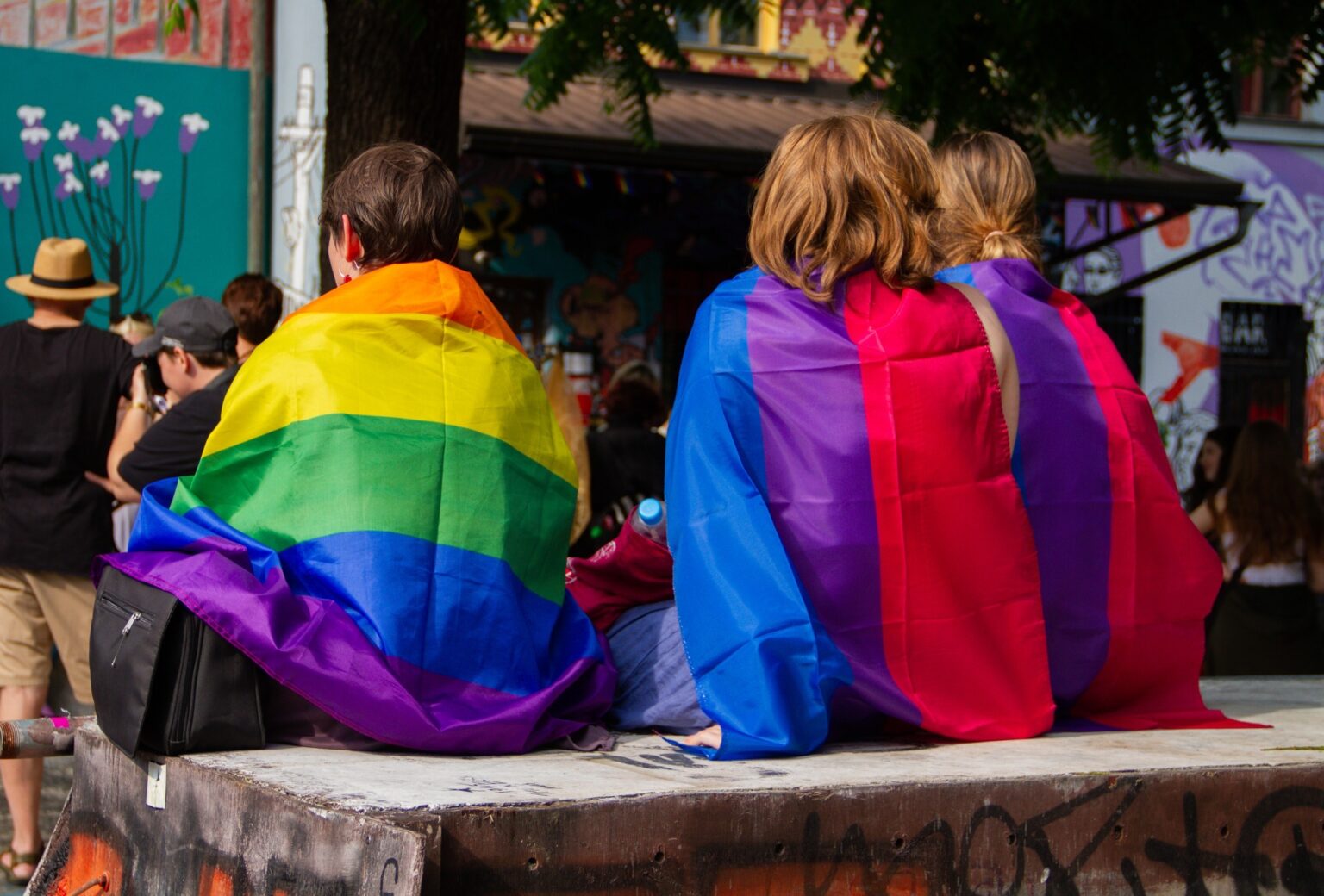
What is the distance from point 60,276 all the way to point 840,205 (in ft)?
12.7

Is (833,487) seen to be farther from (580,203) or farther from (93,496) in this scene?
(580,203)

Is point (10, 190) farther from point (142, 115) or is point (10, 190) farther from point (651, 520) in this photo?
point (651, 520)

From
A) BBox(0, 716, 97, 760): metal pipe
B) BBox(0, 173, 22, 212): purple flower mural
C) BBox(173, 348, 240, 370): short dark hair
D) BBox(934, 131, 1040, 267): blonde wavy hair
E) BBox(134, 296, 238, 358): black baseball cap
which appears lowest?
BBox(0, 716, 97, 760): metal pipe

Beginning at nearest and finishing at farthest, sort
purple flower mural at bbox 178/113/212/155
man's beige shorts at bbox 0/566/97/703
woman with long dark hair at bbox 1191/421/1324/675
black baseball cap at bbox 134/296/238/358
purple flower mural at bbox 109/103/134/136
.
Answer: black baseball cap at bbox 134/296/238/358
man's beige shorts at bbox 0/566/97/703
woman with long dark hair at bbox 1191/421/1324/675
purple flower mural at bbox 109/103/134/136
purple flower mural at bbox 178/113/212/155

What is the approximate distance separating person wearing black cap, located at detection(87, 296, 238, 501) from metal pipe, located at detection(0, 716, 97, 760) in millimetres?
1481

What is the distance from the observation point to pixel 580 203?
13016 mm

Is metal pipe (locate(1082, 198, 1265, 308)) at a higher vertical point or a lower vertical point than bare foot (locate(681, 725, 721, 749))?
higher

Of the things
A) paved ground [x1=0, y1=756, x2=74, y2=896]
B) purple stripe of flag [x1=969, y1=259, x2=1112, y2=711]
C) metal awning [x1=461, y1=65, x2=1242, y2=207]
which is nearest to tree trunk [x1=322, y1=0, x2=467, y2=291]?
paved ground [x1=0, y1=756, x2=74, y2=896]

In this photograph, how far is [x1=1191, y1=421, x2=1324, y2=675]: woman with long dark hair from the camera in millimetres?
7168

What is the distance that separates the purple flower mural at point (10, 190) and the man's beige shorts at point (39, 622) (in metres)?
4.49

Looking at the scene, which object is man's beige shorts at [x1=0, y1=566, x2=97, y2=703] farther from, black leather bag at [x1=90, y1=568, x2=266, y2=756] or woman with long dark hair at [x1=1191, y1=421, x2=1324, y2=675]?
woman with long dark hair at [x1=1191, y1=421, x2=1324, y2=675]

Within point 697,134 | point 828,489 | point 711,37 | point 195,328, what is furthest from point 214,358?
point 711,37

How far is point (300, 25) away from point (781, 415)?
781cm

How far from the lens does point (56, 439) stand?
5941mm
